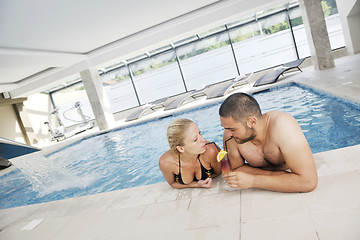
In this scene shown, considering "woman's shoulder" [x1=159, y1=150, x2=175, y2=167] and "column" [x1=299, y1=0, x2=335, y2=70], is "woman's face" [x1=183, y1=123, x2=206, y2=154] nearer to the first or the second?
"woman's shoulder" [x1=159, y1=150, x2=175, y2=167]

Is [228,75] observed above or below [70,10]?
below

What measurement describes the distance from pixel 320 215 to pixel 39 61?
8238 millimetres

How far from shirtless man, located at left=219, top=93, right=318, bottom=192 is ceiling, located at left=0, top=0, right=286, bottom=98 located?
160 inches

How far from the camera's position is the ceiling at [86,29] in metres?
4.78

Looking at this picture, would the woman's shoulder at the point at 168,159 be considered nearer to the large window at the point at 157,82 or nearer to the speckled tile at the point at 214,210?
the speckled tile at the point at 214,210

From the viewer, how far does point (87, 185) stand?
14.7 feet

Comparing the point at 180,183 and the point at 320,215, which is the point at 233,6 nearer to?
the point at 180,183

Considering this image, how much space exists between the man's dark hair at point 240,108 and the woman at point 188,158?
0.46 meters

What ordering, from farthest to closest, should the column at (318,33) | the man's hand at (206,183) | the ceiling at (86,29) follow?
the column at (318,33)
the ceiling at (86,29)
the man's hand at (206,183)

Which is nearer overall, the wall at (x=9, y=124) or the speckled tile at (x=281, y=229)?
the speckled tile at (x=281, y=229)

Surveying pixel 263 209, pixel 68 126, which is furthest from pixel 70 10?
pixel 68 126

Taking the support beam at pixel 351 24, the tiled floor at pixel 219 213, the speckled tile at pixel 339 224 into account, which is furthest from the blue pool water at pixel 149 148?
the support beam at pixel 351 24

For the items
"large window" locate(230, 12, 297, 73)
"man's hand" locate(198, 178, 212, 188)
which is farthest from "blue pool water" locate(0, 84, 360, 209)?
"large window" locate(230, 12, 297, 73)

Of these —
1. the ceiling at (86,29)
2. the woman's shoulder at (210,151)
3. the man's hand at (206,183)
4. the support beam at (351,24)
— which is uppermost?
the ceiling at (86,29)
